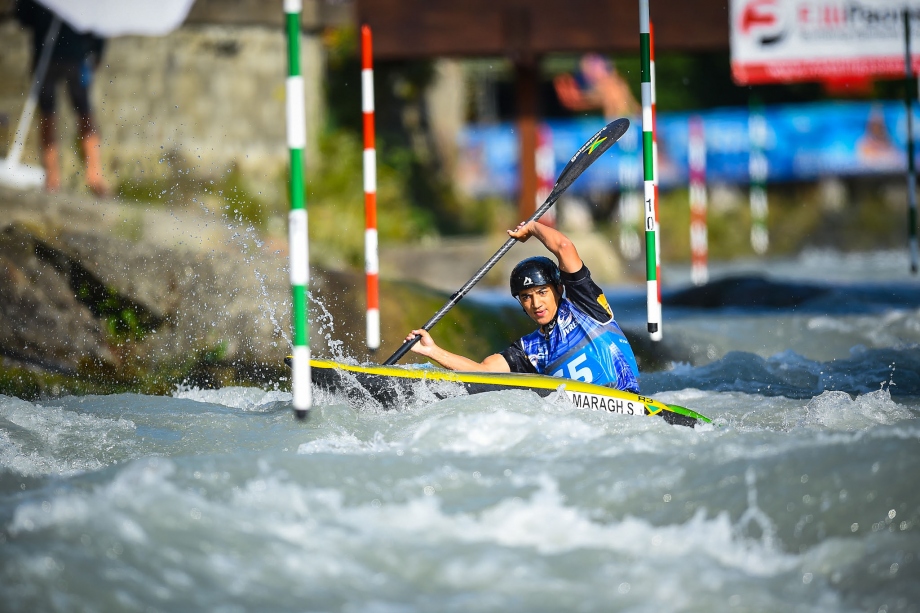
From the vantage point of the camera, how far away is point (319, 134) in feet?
42.1

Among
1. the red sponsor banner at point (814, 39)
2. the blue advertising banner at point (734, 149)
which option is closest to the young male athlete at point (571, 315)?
the red sponsor banner at point (814, 39)

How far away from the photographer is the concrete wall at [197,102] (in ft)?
38.1

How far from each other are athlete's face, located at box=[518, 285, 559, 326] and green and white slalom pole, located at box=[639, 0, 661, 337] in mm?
847

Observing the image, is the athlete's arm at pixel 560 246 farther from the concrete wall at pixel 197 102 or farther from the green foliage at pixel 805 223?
the green foliage at pixel 805 223

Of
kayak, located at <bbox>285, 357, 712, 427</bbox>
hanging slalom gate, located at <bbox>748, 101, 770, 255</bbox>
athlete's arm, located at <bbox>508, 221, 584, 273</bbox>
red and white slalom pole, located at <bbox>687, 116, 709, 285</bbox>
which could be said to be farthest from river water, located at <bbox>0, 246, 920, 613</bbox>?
hanging slalom gate, located at <bbox>748, 101, 770, 255</bbox>

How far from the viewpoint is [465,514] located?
358 cm

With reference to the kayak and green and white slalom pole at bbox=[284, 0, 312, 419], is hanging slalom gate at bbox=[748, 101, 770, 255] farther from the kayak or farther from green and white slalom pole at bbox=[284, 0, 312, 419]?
green and white slalom pole at bbox=[284, 0, 312, 419]

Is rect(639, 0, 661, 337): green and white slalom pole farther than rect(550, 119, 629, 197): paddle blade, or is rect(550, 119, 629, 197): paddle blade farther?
rect(550, 119, 629, 197): paddle blade

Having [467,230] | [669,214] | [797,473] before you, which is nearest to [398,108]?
[467,230]

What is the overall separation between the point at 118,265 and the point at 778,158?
11.9 m

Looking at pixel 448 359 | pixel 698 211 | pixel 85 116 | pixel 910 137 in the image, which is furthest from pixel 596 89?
pixel 448 359

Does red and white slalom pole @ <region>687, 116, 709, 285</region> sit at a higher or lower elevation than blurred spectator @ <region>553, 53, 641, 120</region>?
lower

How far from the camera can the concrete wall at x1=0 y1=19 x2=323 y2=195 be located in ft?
38.1

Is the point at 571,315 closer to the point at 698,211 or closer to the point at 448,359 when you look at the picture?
the point at 448,359
